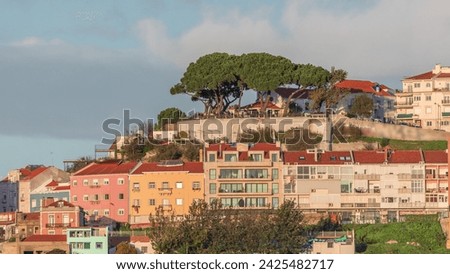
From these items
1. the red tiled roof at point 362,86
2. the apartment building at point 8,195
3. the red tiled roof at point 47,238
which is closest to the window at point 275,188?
the red tiled roof at point 47,238

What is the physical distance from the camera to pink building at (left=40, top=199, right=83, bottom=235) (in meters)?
67.8

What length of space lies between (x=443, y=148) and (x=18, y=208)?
16.7 meters

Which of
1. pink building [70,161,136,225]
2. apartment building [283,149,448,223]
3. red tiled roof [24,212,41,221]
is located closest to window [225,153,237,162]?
apartment building [283,149,448,223]

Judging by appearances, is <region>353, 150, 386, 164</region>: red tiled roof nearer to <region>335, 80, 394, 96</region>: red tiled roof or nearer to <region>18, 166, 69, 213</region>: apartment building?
<region>335, 80, 394, 96</region>: red tiled roof

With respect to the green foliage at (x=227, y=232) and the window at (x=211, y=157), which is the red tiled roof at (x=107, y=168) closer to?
the window at (x=211, y=157)

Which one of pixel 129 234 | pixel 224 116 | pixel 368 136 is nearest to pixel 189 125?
pixel 224 116

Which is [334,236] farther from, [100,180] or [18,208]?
[18,208]

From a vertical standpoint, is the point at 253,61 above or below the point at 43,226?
above

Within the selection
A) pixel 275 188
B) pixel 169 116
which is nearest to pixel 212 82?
pixel 169 116

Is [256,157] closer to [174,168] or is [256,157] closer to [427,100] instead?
[174,168]

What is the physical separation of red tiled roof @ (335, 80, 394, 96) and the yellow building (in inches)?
601

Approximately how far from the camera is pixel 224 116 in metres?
80.1

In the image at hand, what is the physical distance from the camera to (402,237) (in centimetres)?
6588

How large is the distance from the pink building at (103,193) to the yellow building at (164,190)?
1.28 feet
